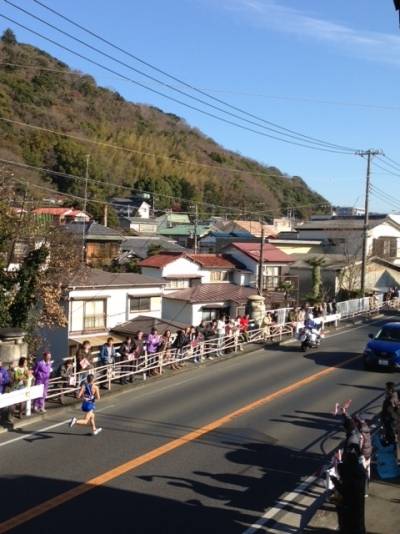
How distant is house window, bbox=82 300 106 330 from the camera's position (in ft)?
94.9

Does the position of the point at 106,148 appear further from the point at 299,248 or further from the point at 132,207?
the point at 299,248

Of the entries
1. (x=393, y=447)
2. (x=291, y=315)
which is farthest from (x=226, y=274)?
(x=393, y=447)

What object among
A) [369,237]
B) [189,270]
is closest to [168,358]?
[189,270]

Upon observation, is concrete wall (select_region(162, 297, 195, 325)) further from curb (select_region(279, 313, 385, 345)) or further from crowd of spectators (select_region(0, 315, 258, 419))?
crowd of spectators (select_region(0, 315, 258, 419))

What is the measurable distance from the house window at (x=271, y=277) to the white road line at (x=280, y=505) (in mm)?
35896

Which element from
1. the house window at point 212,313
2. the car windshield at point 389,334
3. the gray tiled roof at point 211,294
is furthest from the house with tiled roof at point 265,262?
the car windshield at point 389,334

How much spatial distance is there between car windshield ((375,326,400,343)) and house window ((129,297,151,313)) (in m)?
14.3

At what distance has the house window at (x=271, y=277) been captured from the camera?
4591 centimetres

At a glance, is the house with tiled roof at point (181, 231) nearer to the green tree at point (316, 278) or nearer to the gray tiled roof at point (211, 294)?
the green tree at point (316, 278)

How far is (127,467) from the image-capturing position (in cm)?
1021

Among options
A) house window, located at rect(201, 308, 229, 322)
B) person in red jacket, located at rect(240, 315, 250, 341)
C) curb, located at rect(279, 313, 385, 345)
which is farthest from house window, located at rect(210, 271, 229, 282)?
person in red jacket, located at rect(240, 315, 250, 341)

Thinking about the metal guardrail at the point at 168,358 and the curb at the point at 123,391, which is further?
the metal guardrail at the point at 168,358

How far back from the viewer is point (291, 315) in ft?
91.6

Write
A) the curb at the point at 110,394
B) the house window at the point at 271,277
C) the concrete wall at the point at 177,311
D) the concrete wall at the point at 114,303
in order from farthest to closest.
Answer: the house window at the point at 271,277 → the concrete wall at the point at 177,311 → the concrete wall at the point at 114,303 → the curb at the point at 110,394
